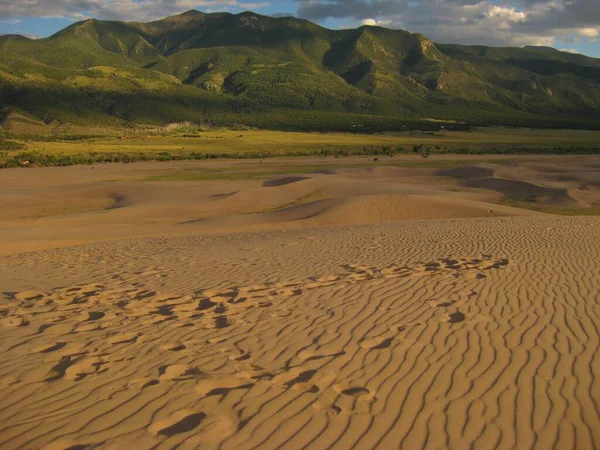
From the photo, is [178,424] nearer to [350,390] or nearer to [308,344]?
[350,390]

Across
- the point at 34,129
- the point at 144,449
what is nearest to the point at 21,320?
the point at 144,449

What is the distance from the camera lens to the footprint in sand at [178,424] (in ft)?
14.9

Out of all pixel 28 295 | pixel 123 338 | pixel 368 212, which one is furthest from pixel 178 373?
pixel 368 212

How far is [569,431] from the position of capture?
15.1ft

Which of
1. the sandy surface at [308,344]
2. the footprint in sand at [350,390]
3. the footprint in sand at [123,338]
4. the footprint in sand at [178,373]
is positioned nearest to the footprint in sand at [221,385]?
the sandy surface at [308,344]

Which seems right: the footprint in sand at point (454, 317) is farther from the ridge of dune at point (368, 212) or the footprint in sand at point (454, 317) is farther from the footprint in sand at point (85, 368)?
the ridge of dune at point (368, 212)

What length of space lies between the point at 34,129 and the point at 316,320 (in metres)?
101

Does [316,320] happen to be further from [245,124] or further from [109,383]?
[245,124]

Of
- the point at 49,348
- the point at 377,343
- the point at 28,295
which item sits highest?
the point at 377,343

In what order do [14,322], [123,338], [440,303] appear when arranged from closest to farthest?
[123,338]
[14,322]
[440,303]

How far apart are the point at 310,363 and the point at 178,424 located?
1.61 m

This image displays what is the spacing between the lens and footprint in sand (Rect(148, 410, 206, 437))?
14.9ft

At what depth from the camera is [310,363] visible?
5.90m

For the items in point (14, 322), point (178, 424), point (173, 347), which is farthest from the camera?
point (14, 322)
